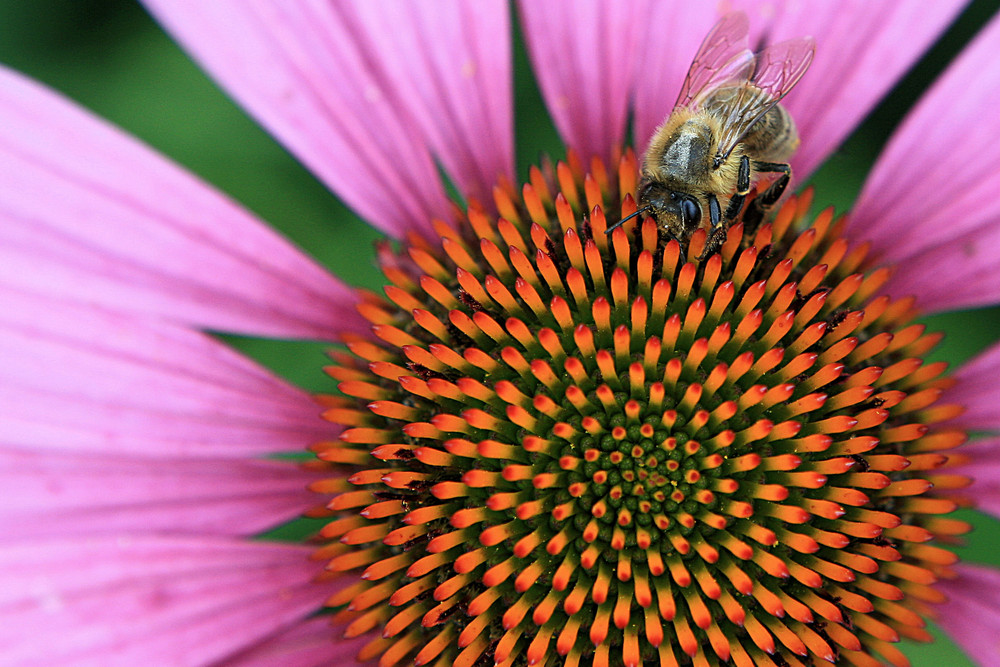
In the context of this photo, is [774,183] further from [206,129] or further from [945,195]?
[206,129]

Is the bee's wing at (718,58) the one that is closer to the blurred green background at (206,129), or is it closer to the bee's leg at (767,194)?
the bee's leg at (767,194)

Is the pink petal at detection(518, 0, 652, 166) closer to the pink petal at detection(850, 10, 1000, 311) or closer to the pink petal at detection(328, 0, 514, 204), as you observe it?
the pink petal at detection(328, 0, 514, 204)

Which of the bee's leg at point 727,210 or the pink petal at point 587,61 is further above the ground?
the pink petal at point 587,61

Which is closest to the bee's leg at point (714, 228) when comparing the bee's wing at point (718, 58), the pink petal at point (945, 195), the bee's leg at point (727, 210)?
the bee's leg at point (727, 210)

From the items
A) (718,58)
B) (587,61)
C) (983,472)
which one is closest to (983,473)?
(983,472)

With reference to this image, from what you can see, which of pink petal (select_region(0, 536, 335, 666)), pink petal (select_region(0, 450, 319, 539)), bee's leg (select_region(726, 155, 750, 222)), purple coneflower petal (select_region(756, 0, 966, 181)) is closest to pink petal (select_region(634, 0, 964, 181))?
purple coneflower petal (select_region(756, 0, 966, 181))

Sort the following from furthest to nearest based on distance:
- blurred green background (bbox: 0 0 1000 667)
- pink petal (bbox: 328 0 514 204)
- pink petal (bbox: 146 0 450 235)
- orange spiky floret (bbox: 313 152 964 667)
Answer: blurred green background (bbox: 0 0 1000 667) < pink petal (bbox: 328 0 514 204) < pink petal (bbox: 146 0 450 235) < orange spiky floret (bbox: 313 152 964 667)
